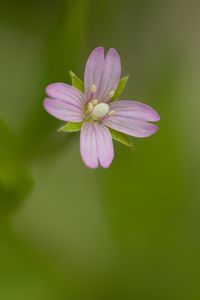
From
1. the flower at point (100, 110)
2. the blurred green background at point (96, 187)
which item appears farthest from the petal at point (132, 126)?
the blurred green background at point (96, 187)

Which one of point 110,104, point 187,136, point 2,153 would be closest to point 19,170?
point 2,153

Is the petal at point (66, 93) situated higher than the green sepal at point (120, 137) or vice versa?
the petal at point (66, 93)

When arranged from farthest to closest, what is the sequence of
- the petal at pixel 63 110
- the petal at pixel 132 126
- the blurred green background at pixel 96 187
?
the blurred green background at pixel 96 187 → the petal at pixel 132 126 → the petal at pixel 63 110

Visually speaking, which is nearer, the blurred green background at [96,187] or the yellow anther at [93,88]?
the yellow anther at [93,88]

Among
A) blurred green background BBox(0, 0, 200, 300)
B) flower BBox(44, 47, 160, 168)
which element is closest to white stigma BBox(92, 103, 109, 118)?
flower BBox(44, 47, 160, 168)

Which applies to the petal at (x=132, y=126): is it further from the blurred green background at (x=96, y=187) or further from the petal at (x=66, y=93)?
the blurred green background at (x=96, y=187)

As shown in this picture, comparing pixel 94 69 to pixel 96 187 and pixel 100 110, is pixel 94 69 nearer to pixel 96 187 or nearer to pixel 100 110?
pixel 100 110

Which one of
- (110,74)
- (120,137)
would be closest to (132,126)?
(120,137)

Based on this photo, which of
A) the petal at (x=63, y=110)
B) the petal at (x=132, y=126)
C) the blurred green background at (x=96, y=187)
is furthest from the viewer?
the blurred green background at (x=96, y=187)
